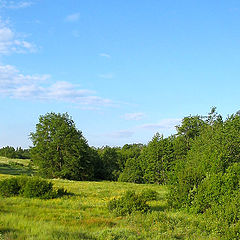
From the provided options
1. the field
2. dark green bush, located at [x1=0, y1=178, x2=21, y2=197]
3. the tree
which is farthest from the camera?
the tree

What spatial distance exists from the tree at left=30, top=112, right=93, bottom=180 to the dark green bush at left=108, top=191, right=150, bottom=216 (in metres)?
33.8

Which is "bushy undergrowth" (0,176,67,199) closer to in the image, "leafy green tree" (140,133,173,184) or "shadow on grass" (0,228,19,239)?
"shadow on grass" (0,228,19,239)

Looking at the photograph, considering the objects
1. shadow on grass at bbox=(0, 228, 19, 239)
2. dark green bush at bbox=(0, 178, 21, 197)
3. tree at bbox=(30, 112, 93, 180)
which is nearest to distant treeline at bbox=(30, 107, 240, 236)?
tree at bbox=(30, 112, 93, 180)

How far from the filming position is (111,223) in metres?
10.6

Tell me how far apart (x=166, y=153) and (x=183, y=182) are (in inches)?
1413

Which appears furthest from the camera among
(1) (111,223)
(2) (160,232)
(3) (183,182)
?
(3) (183,182)

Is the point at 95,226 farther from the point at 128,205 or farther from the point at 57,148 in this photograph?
the point at 57,148

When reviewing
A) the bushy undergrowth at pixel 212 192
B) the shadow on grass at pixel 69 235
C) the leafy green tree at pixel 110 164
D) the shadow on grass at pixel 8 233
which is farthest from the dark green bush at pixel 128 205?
the leafy green tree at pixel 110 164

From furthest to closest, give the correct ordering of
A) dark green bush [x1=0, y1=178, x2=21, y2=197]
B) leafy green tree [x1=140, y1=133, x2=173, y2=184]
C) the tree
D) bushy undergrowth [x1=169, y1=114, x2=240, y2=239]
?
leafy green tree [x1=140, y1=133, x2=173, y2=184]
the tree
dark green bush [x1=0, y1=178, x2=21, y2=197]
bushy undergrowth [x1=169, y1=114, x2=240, y2=239]

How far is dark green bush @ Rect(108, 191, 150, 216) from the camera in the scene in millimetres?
12539

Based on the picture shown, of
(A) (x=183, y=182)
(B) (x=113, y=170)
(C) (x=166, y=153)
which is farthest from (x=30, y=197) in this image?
(B) (x=113, y=170)

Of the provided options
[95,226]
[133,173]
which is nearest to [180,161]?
[95,226]

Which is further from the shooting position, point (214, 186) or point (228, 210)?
point (214, 186)

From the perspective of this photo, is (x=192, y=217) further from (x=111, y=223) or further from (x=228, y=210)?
(x=111, y=223)
